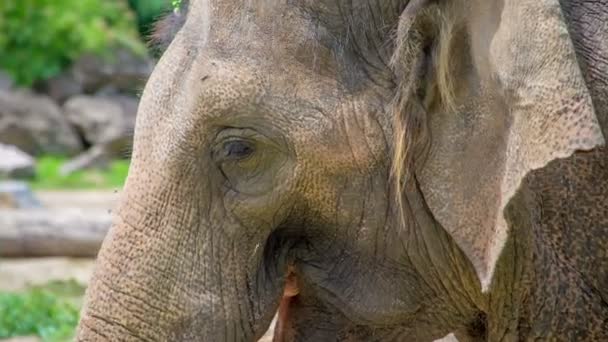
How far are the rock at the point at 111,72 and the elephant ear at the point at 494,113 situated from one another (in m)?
17.7

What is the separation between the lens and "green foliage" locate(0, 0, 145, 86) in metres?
20.1

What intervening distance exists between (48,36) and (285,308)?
720 inches

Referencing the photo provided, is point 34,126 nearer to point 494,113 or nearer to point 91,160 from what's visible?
point 91,160

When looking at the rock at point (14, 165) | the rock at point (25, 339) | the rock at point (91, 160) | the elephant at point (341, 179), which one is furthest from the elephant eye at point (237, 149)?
the rock at point (91, 160)

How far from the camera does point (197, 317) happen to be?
2.66 m

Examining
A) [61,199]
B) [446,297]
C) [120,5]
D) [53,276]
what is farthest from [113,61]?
[446,297]

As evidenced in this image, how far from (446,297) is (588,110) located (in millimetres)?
642

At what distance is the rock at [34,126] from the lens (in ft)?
62.5

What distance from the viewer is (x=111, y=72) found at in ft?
66.4

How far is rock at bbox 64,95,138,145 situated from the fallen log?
31.8ft

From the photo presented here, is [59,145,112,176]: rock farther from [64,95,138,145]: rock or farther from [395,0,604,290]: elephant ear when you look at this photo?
[395,0,604,290]: elephant ear

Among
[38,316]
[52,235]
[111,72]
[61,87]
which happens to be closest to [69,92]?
[61,87]

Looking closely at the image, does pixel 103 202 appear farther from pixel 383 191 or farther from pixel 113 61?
pixel 383 191

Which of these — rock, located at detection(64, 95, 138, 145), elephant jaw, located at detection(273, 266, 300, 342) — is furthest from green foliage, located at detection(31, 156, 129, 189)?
elephant jaw, located at detection(273, 266, 300, 342)
